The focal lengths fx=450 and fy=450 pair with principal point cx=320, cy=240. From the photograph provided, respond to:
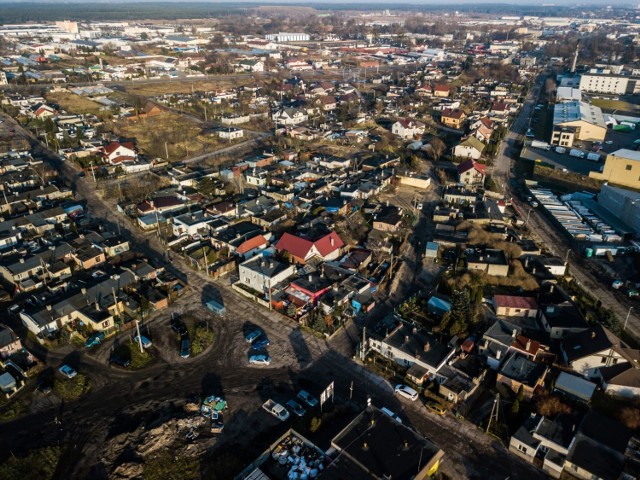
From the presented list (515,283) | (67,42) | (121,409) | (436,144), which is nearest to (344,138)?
(436,144)

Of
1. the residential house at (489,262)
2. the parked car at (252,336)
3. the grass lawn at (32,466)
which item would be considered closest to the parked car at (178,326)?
the parked car at (252,336)

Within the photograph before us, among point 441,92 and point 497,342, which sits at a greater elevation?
point 441,92

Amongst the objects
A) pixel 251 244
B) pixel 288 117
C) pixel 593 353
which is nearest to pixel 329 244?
pixel 251 244

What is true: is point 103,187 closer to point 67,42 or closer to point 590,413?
point 590,413

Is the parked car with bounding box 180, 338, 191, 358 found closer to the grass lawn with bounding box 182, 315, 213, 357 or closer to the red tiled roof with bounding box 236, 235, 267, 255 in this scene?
the grass lawn with bounding box 182, 315, 213, 357

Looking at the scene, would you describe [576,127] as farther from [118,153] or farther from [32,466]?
[32,466]

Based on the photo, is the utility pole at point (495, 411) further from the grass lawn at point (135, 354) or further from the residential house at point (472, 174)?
the residential house at point (472, 174)
